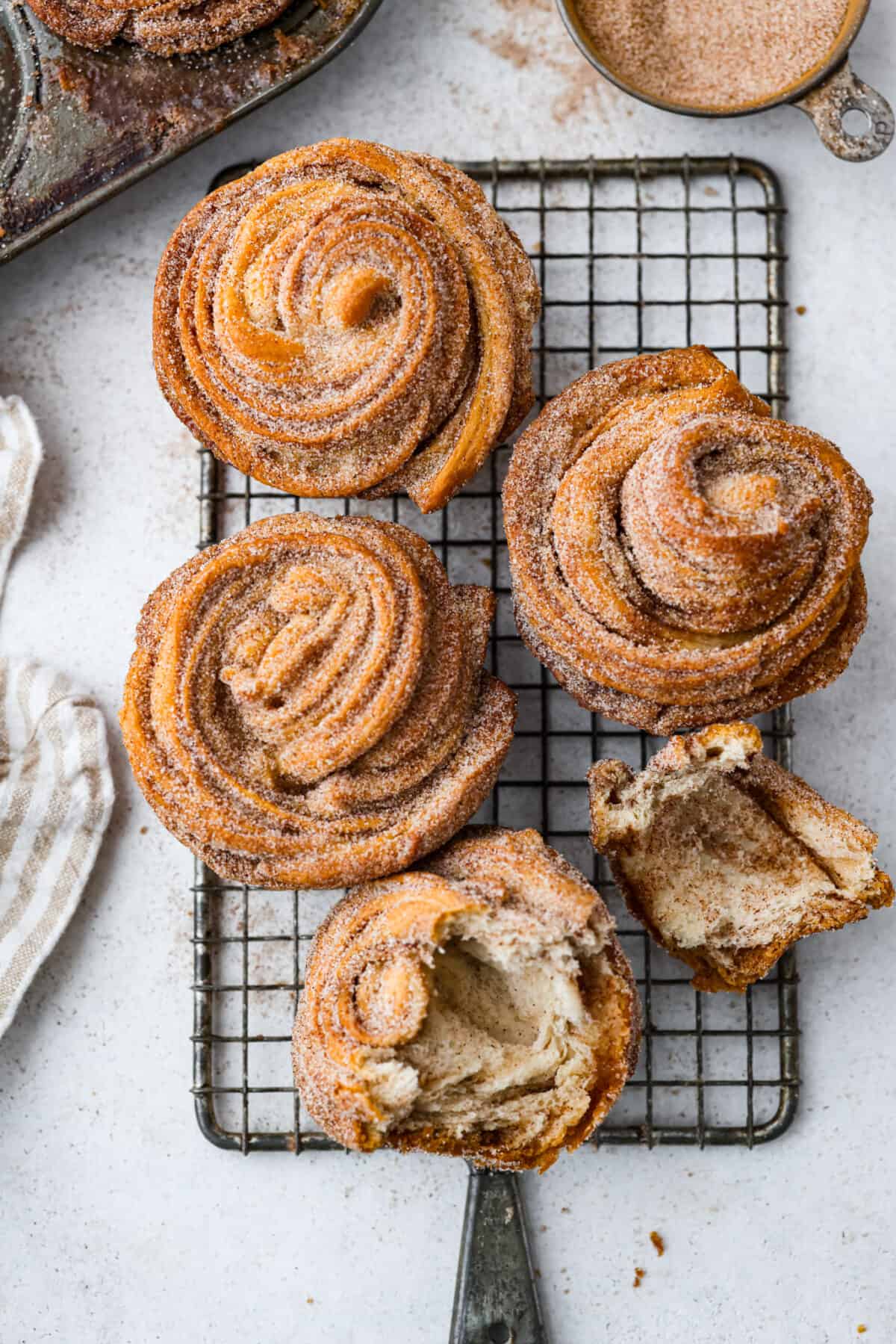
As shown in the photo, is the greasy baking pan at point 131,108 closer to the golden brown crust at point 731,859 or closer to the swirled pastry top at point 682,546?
the swirled pastry top at point 682,546

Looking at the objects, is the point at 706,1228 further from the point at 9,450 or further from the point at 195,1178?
the point at 9,450

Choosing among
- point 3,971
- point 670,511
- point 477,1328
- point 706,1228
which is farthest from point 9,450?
point 706,1228

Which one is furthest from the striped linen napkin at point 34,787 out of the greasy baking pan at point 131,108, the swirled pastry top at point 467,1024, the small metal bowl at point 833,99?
the small metal bowl at point 833,99

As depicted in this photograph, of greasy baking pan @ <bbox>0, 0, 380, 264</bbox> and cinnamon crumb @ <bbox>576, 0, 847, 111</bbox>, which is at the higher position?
cinnamon crumb @ <bbox>576, 0, 847, 111</bbox>

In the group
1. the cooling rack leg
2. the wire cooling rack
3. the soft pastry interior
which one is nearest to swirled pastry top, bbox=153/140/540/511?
the wire cooling rack

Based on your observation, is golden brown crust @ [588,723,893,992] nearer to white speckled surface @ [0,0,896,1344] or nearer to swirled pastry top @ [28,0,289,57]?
white speckled surface @ [0,0,896,1344]

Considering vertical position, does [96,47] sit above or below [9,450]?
above
